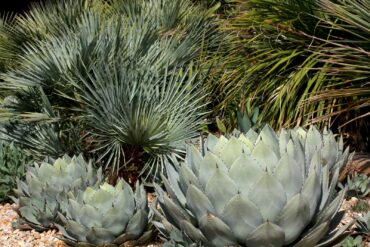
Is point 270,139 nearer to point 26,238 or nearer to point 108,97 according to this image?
point 108,97

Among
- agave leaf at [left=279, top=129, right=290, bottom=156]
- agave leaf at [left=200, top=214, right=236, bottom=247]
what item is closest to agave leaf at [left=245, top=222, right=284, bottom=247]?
agave leaf at [left=200, top=214, right=236, bottom=247]

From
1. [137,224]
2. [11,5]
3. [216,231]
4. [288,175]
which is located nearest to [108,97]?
[137,224]

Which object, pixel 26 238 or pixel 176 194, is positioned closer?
pixel 176 194

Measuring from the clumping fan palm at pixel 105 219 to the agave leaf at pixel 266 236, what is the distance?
3.77 ft

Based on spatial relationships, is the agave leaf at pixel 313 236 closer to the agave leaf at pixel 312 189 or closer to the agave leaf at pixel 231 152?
the agave leaf at pixel 312 189

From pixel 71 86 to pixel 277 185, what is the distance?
3.11m

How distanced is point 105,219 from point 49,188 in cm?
87

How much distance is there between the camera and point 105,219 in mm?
4121

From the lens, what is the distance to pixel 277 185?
3.22 m

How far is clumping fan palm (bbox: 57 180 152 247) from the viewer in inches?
162

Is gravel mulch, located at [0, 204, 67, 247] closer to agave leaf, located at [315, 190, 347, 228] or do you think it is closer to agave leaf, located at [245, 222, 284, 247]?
agave leaf, located at [245, 222, 284, 247]

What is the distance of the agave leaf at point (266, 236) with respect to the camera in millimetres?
3189

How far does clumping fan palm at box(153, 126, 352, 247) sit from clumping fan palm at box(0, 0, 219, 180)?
1854 millimetres

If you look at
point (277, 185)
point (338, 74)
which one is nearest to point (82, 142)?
point (338, 74)
